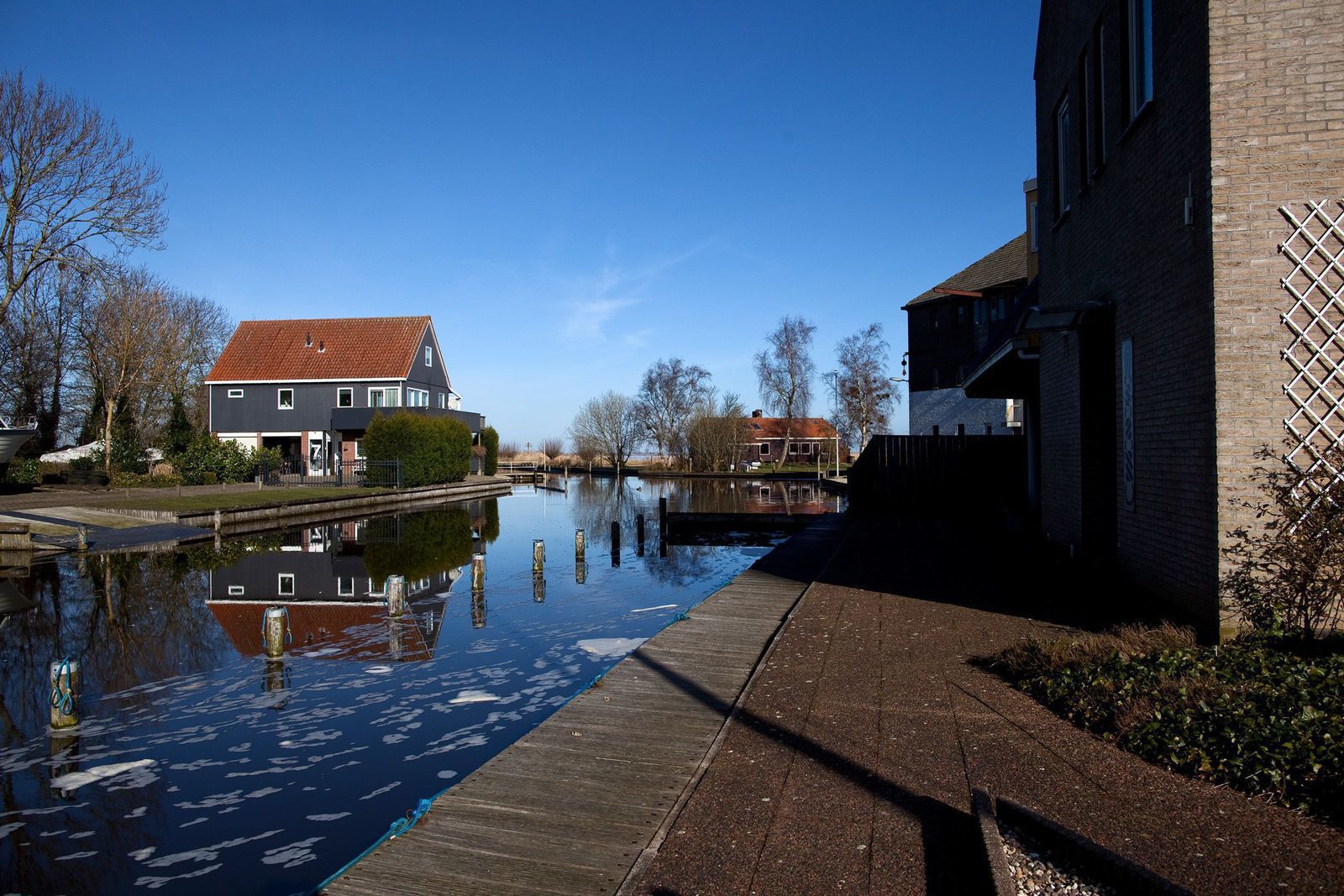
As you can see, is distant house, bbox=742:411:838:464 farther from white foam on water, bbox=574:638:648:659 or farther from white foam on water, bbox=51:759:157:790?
white foam on water, bbox=51:759:157:790

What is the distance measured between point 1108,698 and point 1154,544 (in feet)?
11.1

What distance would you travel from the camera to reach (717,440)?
2581 inches

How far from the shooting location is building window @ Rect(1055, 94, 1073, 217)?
12.1m

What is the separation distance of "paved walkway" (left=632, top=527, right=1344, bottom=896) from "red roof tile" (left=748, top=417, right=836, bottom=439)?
75078 mm

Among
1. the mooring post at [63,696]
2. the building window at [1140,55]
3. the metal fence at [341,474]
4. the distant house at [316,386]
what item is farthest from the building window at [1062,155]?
the distant house at [316,386]

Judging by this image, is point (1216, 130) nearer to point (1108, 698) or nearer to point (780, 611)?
point (1108, 698)

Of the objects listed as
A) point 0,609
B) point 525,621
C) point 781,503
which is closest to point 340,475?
point 781,503

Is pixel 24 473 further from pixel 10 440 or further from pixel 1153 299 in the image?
pixel 1153 299

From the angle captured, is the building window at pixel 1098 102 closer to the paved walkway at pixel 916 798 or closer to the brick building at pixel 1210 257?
the brick building at pixel 1210 257

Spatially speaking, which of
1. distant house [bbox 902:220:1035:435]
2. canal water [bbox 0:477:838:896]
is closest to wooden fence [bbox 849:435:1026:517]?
canal water [bbox 0:477:838:896]

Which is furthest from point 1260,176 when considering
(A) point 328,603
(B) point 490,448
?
(B) point 490,448

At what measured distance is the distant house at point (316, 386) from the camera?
45125mm

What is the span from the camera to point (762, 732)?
5371mm

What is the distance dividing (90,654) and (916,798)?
9.77 metres
